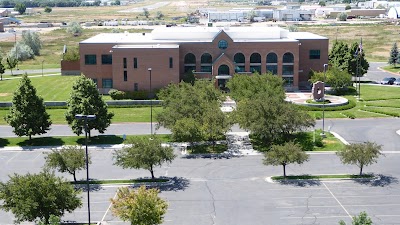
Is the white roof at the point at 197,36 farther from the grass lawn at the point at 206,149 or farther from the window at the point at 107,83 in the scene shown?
the grass lawn at the point at 206,149

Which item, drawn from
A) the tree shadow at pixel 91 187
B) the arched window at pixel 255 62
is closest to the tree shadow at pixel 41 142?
the tree shadow at pixel 91 187

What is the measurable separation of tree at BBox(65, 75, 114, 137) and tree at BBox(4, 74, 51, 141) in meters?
3.38

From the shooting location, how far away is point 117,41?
91.9m

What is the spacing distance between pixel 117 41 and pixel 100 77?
629 cm

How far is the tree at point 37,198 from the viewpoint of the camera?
120ft

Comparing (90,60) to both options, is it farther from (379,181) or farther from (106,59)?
(379,181)

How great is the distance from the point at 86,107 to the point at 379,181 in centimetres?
3015

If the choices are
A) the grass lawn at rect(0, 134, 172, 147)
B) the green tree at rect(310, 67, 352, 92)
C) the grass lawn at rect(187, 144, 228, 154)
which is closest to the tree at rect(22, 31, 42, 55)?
the green tree at rect(310, 67, 352, 92)

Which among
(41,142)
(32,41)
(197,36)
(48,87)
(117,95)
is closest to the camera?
(41,142)

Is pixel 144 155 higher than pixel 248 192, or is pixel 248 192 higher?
pixel 144 155

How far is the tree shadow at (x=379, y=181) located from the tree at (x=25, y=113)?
107 feet

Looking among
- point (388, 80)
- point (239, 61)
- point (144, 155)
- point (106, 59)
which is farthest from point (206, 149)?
point (388, 80)

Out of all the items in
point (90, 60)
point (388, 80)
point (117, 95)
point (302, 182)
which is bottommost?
point (302, 182)

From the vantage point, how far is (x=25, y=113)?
2406 inches
